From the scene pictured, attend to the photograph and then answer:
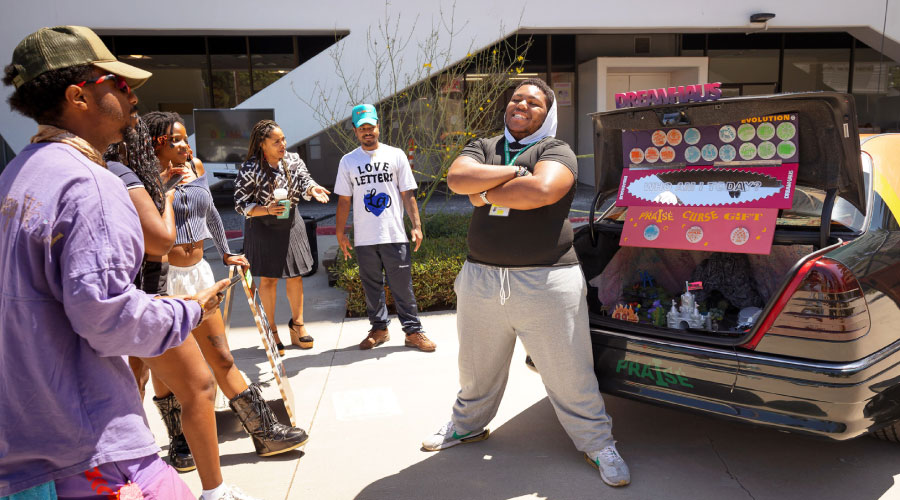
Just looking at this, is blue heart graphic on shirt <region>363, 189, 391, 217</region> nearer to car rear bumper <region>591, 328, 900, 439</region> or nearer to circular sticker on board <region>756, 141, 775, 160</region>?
car rear bumper <region>591, 328, 900, 439</region>

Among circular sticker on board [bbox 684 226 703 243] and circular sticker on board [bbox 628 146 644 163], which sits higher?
circular sticker on board [bbox 628 146 644 163]

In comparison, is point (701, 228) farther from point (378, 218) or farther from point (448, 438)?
point (378, 218)

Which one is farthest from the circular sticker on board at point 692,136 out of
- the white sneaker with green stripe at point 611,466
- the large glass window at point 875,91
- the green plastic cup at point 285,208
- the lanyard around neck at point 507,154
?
the large glass window at point 875,91

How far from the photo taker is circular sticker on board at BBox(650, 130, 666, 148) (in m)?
3.73

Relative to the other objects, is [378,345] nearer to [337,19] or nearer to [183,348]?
[183,348]

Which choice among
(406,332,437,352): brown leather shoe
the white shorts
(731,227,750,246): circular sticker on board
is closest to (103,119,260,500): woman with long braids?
the white shorts

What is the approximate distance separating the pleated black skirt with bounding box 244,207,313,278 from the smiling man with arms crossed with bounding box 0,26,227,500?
3.50 metres

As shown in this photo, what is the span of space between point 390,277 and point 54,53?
3.81 metres

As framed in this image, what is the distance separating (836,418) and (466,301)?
65.6 inches

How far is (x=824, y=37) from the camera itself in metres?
17.9

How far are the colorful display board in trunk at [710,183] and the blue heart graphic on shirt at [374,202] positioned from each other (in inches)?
79.0

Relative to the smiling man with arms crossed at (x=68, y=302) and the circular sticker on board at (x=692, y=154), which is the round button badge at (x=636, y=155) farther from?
the smiling man with arms crossed at (x=68, y=302)

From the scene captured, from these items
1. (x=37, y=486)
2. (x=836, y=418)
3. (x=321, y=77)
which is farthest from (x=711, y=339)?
(x=321, y=77)

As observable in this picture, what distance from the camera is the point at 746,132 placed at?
3443mm
